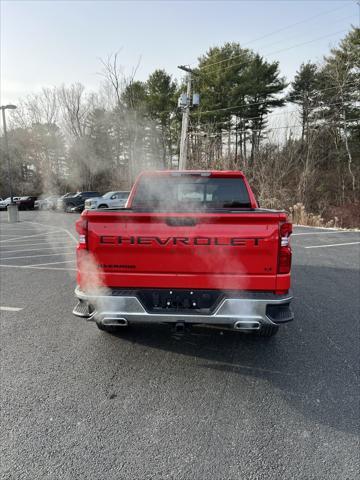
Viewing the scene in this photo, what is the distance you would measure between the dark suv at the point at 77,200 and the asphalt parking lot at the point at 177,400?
58.2ft

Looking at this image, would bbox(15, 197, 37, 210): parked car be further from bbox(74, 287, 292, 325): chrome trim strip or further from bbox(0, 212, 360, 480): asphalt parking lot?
bbox(74, 287, 292, 325): chrome trim strip

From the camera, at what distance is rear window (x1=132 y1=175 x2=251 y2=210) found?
149 inches

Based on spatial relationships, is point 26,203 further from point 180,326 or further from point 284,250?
point 284,250

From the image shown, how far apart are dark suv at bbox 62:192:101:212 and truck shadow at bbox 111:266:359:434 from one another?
739 inches

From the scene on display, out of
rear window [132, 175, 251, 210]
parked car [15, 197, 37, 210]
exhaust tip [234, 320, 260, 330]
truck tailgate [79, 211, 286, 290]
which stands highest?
rear window [132, 175, 251, 210]

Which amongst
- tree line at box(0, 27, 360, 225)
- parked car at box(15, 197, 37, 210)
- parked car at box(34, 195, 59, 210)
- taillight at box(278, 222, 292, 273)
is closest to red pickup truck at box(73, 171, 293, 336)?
taillight at box(278, 222, 292, 273)

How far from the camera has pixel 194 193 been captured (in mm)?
3855

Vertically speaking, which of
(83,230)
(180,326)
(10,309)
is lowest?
(10,309)

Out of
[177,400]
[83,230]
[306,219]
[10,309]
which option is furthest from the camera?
[306,219]

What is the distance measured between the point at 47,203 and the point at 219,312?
24.4 metres

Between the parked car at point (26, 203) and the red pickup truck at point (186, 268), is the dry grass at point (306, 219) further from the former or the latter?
the parked car at point (26, 203)

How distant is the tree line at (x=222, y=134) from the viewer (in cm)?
1445

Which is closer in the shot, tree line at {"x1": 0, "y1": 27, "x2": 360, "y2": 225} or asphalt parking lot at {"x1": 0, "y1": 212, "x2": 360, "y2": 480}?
asphalt parking lot at {"x1": 0, "y1": 212, "x2": 360, "y2": 480}

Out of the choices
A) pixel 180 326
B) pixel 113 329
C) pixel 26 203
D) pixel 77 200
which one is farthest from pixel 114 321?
pixel 26 203
